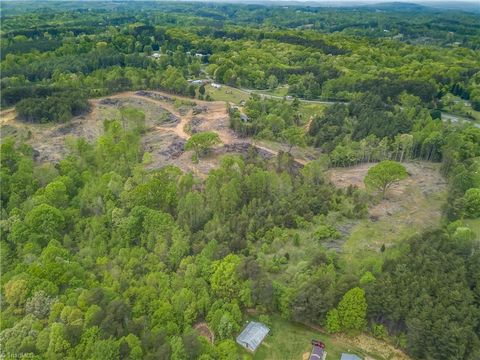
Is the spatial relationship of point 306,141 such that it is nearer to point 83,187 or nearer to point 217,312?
point 83,187

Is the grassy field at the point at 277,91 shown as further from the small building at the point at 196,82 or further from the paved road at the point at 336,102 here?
the small building at the point at 196,82

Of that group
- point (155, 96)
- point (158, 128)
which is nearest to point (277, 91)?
point (155, 96)

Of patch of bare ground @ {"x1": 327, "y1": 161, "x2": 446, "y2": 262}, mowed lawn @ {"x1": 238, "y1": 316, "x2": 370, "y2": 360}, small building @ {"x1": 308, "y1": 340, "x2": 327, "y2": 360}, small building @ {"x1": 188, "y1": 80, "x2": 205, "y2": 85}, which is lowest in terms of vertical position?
mowed lawn @ {"x1": 238, "y1": 316, "x2": 370, "y2": 360}

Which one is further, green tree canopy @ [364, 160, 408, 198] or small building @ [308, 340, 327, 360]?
green tree canopy @ [364, 160, 408, 198]

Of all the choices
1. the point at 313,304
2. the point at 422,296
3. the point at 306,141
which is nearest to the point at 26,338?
the point at 313,304

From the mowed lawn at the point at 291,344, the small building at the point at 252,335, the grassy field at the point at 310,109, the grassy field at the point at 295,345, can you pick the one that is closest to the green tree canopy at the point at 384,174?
the grassy field at the point at 295,345

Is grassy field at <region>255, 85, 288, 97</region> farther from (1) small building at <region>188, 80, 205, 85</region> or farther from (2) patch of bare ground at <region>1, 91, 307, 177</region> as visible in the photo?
(2) patch of bare ground at <region>1, 91, 307, 177</region>

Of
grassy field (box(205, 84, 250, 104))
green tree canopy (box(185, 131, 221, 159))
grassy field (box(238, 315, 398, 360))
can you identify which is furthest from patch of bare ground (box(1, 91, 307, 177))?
grassy field (box(238, 315, 398, 360))
